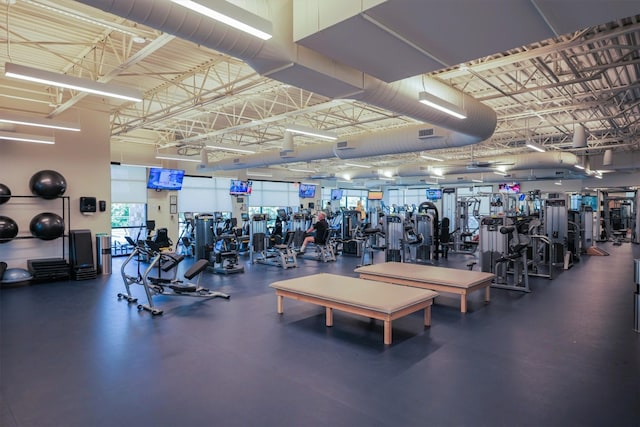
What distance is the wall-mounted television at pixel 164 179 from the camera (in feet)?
40.5

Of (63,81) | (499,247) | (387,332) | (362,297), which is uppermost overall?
(63,81)

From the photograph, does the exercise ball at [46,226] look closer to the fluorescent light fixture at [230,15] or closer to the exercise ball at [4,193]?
the exercise ball at [4,193]

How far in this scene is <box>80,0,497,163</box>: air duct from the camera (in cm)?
294

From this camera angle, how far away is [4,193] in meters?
7.10

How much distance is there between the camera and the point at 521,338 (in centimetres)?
421

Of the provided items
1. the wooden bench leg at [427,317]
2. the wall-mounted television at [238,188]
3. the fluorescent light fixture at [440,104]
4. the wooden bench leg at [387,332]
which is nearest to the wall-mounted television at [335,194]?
the wall-mounted television at [238,188]

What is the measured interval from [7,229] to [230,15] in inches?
265

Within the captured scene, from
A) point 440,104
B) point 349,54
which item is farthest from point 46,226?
point 440,104

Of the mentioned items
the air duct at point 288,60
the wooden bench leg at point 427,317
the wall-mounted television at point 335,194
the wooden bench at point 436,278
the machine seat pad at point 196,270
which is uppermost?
the air duct at point 288,60

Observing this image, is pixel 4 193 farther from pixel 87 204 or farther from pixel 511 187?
pixel 511 187

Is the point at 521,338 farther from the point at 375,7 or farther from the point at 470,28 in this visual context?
the point at 375,7

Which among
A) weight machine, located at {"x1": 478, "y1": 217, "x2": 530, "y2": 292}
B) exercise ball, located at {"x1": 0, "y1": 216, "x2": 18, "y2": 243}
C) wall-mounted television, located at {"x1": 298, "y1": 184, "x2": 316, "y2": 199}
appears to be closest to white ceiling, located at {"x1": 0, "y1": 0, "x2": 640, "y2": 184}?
weight machine, located at {"x1": 478, "y1": 217, "x2": 530, "y2": 292}

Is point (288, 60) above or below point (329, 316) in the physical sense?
above

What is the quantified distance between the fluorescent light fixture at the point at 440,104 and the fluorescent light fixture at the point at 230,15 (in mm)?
2642
